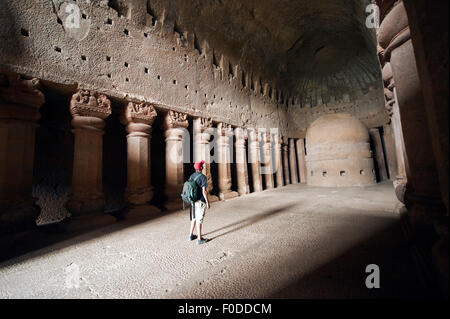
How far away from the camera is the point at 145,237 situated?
9.78 feet

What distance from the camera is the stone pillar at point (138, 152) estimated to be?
4641mm

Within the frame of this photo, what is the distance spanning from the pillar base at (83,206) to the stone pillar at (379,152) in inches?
541

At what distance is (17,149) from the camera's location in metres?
3.24

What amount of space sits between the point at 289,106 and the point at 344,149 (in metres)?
5.47

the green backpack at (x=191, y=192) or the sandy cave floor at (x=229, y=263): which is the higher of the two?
the green backpack at (x=191, y=192)

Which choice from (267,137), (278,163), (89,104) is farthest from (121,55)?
(278,163)

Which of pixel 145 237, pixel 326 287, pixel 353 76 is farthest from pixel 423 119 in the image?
pixel 353 76

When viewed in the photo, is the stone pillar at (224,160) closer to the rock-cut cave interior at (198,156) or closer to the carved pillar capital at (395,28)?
the rock-cut cave interior at (198,156)

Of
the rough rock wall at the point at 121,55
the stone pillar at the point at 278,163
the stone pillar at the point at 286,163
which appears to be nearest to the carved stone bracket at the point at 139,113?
the rough rock wall at the point at 121,55

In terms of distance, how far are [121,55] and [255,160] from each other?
6444 mm

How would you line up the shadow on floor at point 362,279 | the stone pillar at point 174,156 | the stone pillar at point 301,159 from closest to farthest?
the shadow on floor at point 362,279, the stone pillar at point 174,156, the stone pillar at point 301,159

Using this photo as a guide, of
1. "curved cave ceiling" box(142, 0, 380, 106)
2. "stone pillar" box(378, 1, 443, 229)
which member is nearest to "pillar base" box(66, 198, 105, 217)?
"stone pillar" box(378, 1, 443, 229)

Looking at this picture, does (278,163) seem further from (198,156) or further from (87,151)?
(87,151)

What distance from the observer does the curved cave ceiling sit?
21.9 feet
